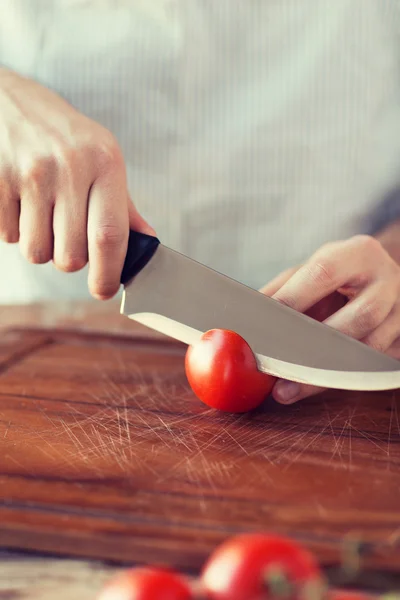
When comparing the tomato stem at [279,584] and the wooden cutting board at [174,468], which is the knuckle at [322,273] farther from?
the tomato stem at [279,584]

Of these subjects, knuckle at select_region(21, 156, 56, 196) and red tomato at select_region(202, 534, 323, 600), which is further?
knuckle at select_region(21, 156, 56, 196)

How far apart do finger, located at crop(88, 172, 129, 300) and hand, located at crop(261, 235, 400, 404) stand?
28 centimetres

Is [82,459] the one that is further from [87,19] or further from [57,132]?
[87,19]

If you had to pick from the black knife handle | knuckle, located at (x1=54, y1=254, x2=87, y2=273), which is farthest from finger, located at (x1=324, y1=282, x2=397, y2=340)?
knuckle, located at (x1=54, y1=254, x2=87, y2=273)

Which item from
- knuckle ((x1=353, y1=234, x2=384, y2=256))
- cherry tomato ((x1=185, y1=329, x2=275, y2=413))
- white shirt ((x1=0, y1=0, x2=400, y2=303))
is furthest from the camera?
white shirt ((x1=0, y1=0, x2=400, y2=303))

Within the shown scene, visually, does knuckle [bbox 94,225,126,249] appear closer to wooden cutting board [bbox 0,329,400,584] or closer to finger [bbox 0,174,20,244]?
finger [bbox 0,174,20,244]

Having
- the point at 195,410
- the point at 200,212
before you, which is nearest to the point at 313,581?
the point at 195,410

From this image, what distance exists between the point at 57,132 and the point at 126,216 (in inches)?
7.9

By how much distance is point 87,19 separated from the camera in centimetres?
156

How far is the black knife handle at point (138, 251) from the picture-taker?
3.58ft

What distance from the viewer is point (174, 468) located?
900 millimetres

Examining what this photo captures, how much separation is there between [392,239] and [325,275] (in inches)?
17.6

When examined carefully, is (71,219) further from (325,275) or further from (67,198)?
(325,275)

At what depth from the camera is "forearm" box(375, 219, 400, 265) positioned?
143 cm
